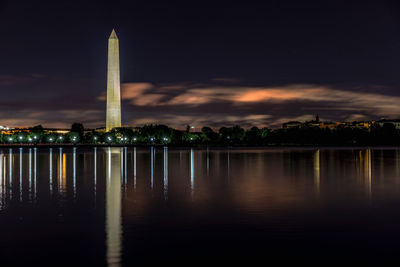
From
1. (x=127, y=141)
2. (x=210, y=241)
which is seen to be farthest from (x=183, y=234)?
(x=127, y=141)

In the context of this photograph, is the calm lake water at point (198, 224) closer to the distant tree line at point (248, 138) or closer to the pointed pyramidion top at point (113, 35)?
the pointed pyramidion top at point (113, 35)

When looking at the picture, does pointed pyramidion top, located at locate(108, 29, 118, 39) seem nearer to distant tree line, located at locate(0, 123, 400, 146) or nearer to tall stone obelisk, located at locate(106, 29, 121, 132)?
tall stone obelisk, located at locate(106, 29, 121, 132)

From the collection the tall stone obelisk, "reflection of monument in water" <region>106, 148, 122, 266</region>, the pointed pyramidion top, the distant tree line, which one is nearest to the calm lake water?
"reflection of monument in water" <region>106, 148, 122, 266</region>

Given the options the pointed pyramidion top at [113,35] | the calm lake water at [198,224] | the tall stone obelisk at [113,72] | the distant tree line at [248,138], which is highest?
the pointed pyramidion top at [113,35]

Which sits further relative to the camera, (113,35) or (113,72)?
(113,35)

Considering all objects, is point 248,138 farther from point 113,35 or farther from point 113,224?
point 113,224

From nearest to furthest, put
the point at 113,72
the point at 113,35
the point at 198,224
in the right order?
the point at 198,224
the point at 113,72
the point at 113,35

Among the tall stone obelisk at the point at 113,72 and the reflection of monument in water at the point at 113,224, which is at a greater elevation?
the tall stone obelisk at the point at 113,72

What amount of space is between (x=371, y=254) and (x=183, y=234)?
15.2 feet

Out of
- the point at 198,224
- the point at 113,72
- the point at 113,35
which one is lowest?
the point at 198,224

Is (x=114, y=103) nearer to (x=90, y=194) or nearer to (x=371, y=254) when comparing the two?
(x=90, y=194)

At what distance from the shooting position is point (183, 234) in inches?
498

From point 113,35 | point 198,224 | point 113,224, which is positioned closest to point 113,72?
point 113,35

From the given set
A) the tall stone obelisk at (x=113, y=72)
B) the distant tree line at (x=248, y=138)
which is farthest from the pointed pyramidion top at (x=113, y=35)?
the distant tree line at (x=248, y=138)
